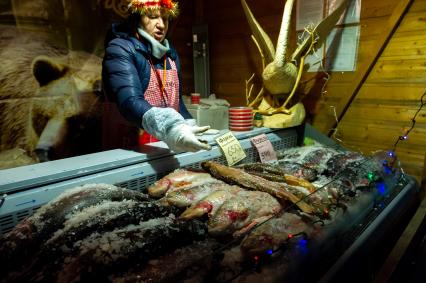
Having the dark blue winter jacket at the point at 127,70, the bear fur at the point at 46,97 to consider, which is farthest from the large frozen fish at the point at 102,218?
the bear fur at the point at 46,97

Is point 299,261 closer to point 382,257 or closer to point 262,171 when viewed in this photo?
point 262,171

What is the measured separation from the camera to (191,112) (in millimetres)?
2641

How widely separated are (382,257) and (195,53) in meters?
3.77

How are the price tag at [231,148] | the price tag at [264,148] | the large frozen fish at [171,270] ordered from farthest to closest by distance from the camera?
the price tag at [264,148], the price tag at [231,148], the large frozen fish at [171,270]

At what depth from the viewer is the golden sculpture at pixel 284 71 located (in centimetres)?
296

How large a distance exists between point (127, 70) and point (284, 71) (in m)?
1.68

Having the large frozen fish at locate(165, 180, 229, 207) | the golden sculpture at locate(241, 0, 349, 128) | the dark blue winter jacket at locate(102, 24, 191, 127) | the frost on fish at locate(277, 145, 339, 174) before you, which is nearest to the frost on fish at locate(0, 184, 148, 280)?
the large frozen fish at locate(165, 180, 229, 207)

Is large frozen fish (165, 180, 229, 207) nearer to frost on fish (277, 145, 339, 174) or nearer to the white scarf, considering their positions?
frost on fish (277, 145, 339, 174)

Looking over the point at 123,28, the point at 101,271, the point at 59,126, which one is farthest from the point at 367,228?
the point at 59,126

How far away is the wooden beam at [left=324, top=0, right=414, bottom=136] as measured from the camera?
2.90 meters

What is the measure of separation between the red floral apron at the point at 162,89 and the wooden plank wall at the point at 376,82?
1.97m

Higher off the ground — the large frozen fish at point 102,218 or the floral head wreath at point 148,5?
the floral head wreath at point 148,5

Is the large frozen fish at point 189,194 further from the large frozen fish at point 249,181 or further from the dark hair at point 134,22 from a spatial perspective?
the dark hair at point 134,22

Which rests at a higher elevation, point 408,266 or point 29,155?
point 29,155
